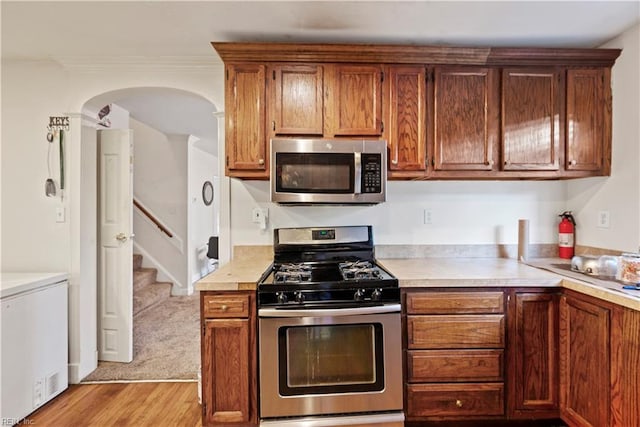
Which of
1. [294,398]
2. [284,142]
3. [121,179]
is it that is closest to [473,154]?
[284,142]

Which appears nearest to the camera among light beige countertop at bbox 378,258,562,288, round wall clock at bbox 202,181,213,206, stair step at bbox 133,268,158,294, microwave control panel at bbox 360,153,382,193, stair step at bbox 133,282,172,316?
light beige countertop at bbox 378,258,562,288

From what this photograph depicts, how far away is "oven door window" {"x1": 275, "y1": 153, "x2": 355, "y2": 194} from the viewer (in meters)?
2.03

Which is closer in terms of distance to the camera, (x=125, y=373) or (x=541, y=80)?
(x=541, y=80)

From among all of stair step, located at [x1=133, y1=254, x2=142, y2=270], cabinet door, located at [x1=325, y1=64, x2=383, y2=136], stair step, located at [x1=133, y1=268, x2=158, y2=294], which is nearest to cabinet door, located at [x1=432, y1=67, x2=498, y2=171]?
cabinet door, located at [x1=325, y1=64, x2=383, y2=136]

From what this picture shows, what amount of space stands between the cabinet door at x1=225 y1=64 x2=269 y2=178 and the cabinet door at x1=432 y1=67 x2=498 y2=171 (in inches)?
43.6

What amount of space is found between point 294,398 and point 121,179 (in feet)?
7.12

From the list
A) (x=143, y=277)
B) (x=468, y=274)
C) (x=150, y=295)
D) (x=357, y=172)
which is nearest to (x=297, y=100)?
(x=357, y=172)

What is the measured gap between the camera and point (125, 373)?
8.42ft

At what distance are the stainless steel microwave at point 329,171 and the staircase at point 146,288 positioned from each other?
2943mm

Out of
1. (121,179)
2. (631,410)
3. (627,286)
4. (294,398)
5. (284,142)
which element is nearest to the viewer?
(631,410)

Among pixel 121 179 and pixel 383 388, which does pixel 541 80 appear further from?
pixel 121 179

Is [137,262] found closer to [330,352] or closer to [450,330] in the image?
[330,352]

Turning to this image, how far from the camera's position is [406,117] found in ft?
7.07

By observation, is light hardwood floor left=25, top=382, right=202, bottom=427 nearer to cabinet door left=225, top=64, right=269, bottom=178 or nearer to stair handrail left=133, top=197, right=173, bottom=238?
cabinet door left=225, top=64, right=269, bottom=178
